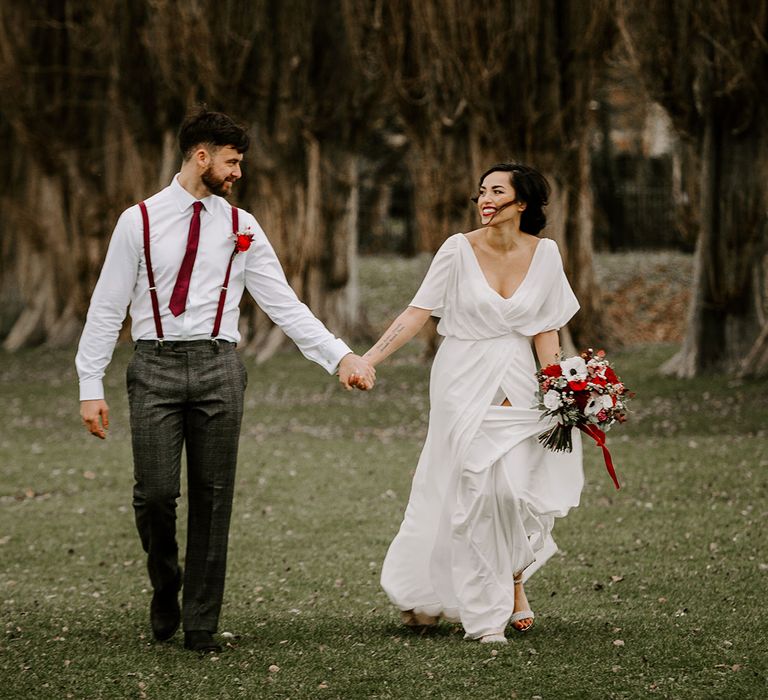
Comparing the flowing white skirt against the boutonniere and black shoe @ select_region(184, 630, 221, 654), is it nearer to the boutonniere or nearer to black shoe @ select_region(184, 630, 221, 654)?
black shoe @ select_region(184, 630, 221, 654)

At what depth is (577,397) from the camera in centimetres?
626

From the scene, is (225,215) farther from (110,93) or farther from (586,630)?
(110,93)

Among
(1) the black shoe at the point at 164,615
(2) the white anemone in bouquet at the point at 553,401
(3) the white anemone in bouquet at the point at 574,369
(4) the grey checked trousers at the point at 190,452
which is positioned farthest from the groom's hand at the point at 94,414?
(3) the white anemone in bouquet at the point at 574,369

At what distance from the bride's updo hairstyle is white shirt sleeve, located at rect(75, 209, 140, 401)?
1.68 metres

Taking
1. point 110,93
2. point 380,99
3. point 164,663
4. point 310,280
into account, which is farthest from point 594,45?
point 164,663

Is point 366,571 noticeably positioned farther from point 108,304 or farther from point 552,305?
point 108,304

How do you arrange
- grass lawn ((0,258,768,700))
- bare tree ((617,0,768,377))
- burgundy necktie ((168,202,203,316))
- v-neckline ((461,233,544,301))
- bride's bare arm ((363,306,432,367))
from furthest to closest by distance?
bare tree ((617,0,768,377))
bride's bare arm ((363,306,432,367))
v-neckline ((461,233,544,301))
burgundy necktie ((168,202,203,316))
grass lawn ((0,258,768,700))

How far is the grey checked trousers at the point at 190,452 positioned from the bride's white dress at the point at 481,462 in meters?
0.94

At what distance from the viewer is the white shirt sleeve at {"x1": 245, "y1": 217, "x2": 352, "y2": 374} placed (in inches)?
253

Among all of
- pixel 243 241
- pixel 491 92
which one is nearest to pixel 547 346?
pixel 243 241

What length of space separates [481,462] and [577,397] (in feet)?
1.82

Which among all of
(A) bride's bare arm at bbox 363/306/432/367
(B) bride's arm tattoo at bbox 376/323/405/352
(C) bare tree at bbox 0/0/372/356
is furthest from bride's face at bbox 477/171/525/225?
(C) bare tree at bbox 0/0/372/356

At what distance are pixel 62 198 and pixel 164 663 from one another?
70.5 feet

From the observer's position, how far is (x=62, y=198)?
86.7ft
